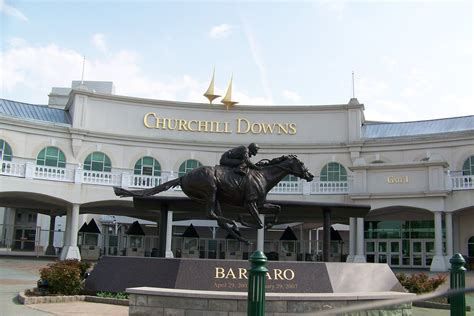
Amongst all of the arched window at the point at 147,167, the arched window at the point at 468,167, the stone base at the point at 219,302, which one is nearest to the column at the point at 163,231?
the stone base at the point at 219,302

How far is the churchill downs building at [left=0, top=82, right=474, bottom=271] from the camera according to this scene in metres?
31.0

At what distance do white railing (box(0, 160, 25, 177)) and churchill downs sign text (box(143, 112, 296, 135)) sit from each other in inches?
372

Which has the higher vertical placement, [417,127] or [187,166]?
[417,127]

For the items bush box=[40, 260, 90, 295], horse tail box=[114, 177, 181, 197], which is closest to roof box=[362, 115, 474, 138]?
horse tail box=[114, 177, 181, 197]

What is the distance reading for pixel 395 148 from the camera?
114ft

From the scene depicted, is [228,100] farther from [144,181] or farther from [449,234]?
[449,234]

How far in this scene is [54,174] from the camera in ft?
97.5

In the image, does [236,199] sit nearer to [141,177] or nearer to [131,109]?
[141,177]

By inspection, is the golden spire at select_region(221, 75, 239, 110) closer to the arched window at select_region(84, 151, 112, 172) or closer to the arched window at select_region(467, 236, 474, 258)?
the arched window at select_region(84, 151, 112, 172)

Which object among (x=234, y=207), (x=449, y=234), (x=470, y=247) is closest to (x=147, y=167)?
(x=449, y=234)

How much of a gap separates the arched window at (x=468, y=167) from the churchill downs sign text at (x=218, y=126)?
10841 mm

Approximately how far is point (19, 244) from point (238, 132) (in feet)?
90.3

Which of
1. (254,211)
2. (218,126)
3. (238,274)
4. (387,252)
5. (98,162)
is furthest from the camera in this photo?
(218,126)

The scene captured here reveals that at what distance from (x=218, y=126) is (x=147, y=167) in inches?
215
